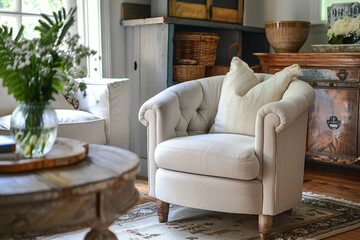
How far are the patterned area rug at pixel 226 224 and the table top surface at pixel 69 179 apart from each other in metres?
0.92

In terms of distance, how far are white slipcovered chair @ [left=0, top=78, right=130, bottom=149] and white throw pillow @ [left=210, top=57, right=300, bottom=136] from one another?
Result: 2.17ft

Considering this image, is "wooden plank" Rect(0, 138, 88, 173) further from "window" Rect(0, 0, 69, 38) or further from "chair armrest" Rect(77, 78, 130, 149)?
"window" Rect(0, 0, 69, 38)

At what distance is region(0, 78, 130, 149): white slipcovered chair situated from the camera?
9.03 ft

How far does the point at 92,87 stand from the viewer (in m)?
3.00

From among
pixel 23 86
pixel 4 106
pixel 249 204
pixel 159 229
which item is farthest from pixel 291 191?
pixel 4 106

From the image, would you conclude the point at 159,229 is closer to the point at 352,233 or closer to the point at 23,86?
the point at 352,233

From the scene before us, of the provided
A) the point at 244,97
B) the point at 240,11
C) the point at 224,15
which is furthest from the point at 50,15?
the point at 244,97

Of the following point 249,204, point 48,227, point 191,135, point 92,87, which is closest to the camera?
point 48,227

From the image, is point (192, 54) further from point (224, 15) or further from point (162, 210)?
point (162, 210)

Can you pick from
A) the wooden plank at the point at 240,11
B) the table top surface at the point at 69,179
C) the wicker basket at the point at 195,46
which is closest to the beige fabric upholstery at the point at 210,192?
the table top surface at the point at 69,179

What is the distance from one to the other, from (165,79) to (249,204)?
146 cm

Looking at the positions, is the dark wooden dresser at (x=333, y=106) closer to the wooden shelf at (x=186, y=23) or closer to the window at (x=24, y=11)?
the wooden shelf at (x=186, y=23)

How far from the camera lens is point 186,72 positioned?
351 cm

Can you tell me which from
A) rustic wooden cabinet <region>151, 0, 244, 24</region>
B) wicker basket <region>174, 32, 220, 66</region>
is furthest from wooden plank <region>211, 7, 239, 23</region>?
wicker basket <region>174, 32, 220, 66</region>
